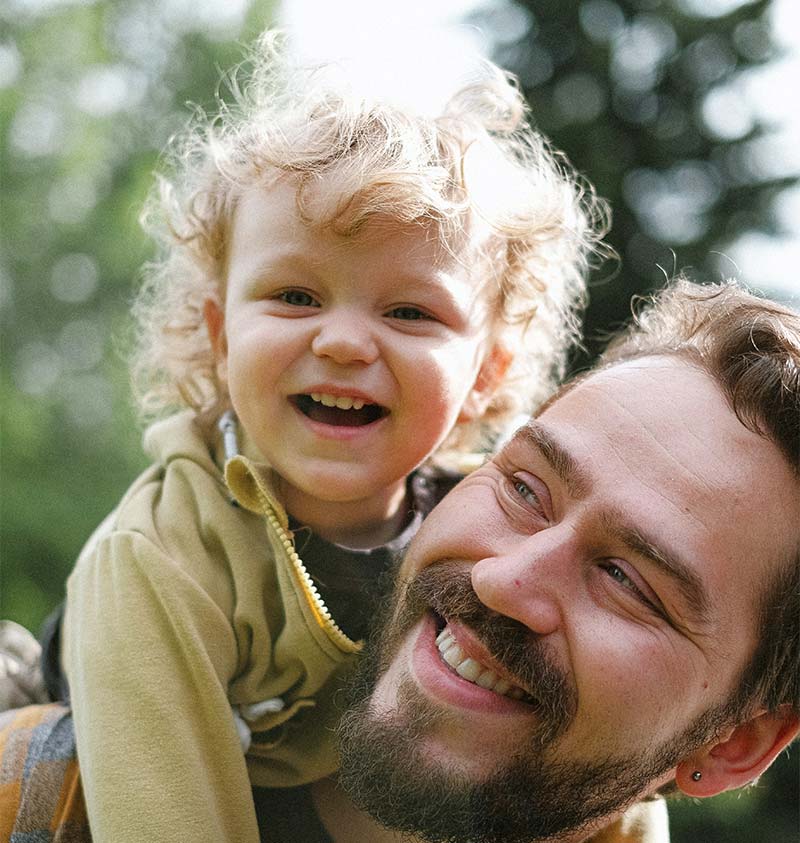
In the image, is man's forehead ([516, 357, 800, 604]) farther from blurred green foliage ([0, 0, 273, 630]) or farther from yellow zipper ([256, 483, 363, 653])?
blurred green foliage ([0, 0, 273, 630])

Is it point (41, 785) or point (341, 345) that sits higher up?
point (341, 345)

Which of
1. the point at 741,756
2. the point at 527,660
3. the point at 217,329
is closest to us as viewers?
the point at 527,660

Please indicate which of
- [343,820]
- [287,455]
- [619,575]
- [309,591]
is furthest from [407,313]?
[343,820]

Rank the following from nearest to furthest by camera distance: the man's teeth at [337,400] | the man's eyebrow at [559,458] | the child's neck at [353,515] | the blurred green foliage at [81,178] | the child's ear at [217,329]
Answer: the man's eyebrow at [559,458] → the man's teeth at [337,400] → the child's neck at [353,515] → the child's ear at [217,329] → the blurred green foliage at [81,178]

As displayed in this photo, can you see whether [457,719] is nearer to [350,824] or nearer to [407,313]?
[350,824]

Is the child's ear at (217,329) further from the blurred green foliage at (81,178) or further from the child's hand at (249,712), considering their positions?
the blurred green foliage at (81,178)

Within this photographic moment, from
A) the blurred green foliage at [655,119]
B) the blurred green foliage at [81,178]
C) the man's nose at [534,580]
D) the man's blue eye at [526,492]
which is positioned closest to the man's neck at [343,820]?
the man's nose at [534,580]

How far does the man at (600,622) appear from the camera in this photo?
1932 millimetres

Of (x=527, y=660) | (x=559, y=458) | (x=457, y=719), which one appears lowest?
(x=457, y=719)

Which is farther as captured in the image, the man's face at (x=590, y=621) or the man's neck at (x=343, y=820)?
the man's neck at (x=343, y=820)

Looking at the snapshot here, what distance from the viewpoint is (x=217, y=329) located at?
8.77 feet

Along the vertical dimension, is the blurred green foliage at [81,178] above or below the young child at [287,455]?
below

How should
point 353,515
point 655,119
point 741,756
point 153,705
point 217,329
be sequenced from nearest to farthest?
point 153,705 → point 741,756 → point 353,515 → point 217,329 → point 655,119

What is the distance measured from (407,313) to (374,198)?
0.26m
